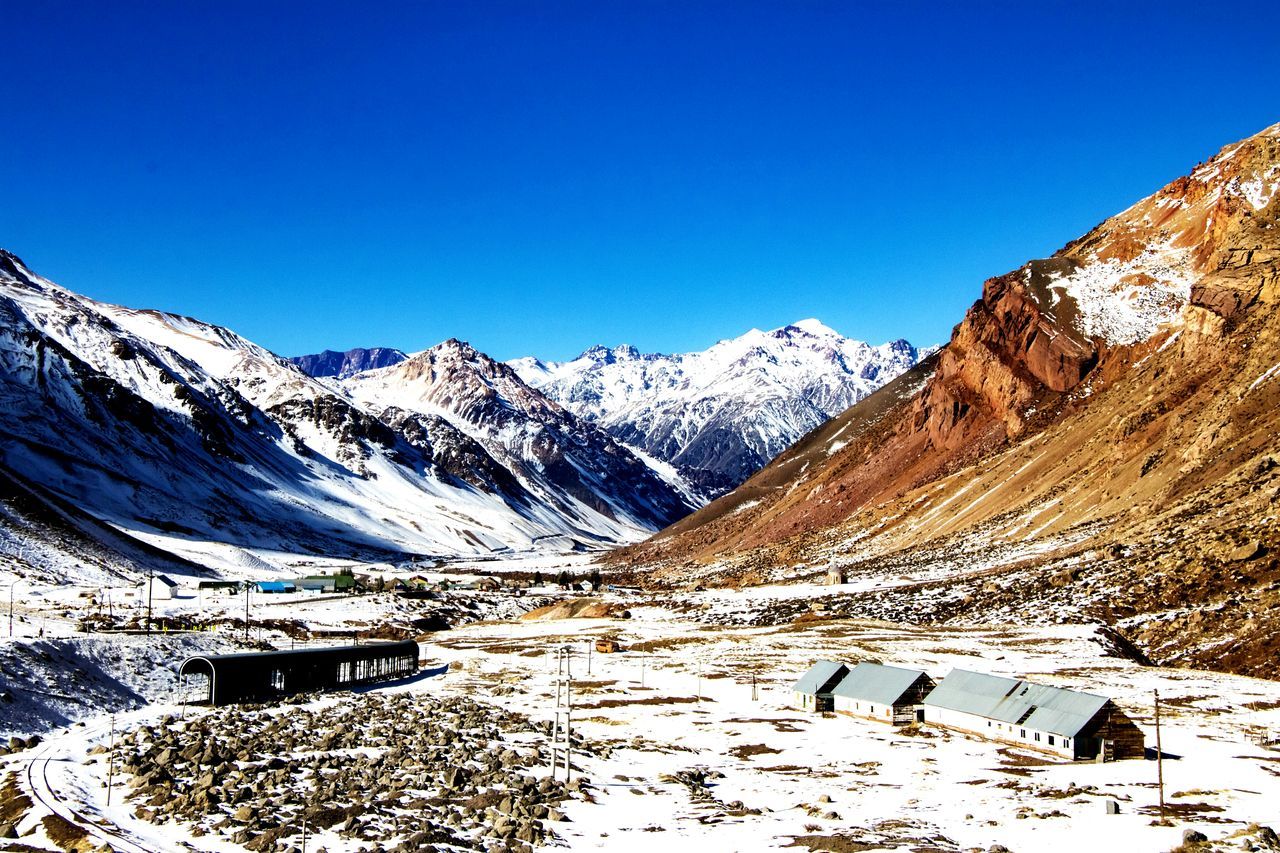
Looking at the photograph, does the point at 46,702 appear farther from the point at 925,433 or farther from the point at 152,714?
the point at 925,433

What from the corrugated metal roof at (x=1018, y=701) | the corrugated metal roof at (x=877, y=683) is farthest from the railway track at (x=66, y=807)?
the corrugated metal roof at (x=877, y=683)

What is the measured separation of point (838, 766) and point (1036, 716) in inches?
357

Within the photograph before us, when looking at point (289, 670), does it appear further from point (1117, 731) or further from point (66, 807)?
point (1117, 731)

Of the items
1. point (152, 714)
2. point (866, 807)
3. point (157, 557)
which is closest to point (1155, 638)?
point (866, 807)

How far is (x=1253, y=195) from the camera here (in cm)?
14312

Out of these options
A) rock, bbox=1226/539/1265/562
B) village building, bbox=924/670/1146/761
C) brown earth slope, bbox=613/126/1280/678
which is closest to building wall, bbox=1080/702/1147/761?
village building, bbox=924/670/1146/761

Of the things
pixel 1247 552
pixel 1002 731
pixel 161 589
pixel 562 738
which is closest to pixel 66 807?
pixel 562 738

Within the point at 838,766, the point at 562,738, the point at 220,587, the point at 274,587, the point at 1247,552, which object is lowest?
the point at 838,766

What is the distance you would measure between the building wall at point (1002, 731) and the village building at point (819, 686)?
5.28 metres

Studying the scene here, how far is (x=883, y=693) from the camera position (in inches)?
1877

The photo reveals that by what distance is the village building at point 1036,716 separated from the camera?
3812 cm

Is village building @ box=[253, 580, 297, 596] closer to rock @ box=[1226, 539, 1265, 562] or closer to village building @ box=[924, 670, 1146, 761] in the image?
village building @ box=[924, 670, 1146, 761]

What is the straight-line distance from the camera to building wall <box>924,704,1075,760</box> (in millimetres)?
39094

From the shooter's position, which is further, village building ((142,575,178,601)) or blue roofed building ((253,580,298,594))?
blue roofed building ((253,580,298,594))
